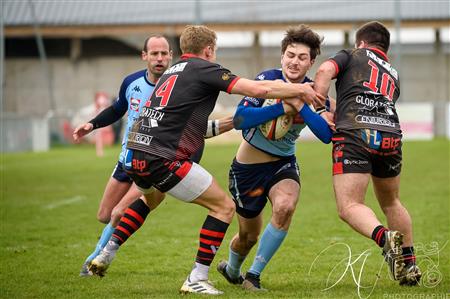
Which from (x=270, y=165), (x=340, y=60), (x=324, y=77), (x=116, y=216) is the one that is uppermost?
(x=340, y=60)

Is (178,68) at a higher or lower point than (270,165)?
higher

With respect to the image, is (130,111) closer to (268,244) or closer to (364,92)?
(268,244)

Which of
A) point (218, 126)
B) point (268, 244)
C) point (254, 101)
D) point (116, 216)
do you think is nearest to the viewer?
point (254, 101)

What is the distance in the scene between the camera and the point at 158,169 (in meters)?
6.38

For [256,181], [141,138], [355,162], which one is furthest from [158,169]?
[355,162]

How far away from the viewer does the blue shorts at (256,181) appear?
22.8 feet

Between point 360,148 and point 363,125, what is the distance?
17 cm

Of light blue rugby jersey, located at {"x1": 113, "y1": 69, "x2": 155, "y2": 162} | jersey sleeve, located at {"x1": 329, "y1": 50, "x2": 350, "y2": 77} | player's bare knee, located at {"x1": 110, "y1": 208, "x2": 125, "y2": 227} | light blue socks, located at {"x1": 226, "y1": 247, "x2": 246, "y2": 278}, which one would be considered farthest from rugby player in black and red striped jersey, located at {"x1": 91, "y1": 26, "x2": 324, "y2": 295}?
light blue rugby jersey, located at {"x1": 113, "y1": 69, "x2": 155, "y2": 162}

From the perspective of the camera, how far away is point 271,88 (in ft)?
20.7

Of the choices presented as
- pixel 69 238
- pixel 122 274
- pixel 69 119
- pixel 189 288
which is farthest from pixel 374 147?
pixel 69 119

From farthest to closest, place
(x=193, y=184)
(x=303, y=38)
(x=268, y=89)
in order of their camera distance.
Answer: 1. (x=303, y=38)
2. (x=193, y=184)
3. (x=268, y=89)

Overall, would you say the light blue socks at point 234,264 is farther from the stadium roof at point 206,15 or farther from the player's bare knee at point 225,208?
the stadium roof at point 206,15

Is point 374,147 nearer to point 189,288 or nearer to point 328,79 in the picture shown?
point 328,79

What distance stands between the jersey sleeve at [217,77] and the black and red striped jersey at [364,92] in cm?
82
